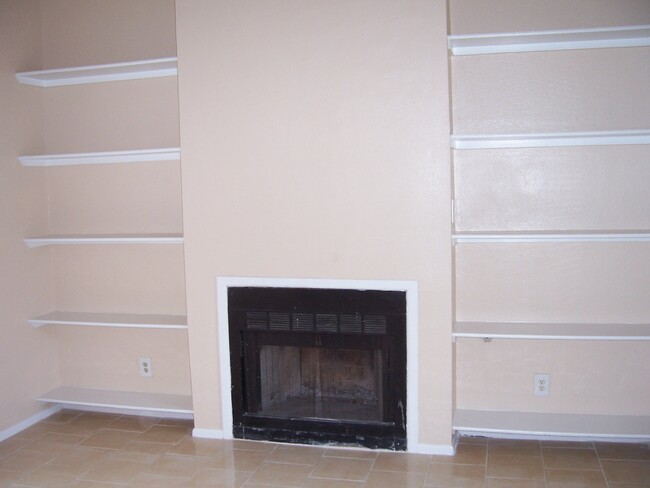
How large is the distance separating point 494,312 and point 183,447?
1905mm

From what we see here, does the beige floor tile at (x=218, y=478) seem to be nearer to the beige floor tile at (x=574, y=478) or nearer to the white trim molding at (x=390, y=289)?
the white trim molding at (x=390, y=289)

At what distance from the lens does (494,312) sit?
358 cm

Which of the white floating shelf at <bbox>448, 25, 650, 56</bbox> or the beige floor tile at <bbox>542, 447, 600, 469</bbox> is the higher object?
the white floating shelf at <bbox>448, 25, 650, 56</bbox>

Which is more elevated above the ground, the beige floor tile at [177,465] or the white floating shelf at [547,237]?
the white floating shelf at [547,237]

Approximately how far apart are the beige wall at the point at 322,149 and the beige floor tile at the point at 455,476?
0.19 meters

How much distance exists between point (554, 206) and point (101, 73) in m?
2.79

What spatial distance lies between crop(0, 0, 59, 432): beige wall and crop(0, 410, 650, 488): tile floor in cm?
38

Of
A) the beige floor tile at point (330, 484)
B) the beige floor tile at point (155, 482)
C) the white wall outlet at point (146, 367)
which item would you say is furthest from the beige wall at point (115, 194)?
the beige floor tile at point (330, 484)

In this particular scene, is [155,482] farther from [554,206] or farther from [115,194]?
[554,206]

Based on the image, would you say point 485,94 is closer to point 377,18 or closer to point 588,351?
point 377,18

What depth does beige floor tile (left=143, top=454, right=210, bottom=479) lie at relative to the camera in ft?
10.9

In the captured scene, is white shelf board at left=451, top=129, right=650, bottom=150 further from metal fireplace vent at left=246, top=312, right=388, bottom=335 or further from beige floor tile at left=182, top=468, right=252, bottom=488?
beige floor tile at left=182, top=468, right=252, bottom=488

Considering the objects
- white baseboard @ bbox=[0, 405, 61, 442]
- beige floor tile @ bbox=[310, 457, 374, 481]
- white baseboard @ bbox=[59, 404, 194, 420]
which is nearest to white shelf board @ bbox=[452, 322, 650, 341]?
beige floor tile @ bbox=[310, 457, 374, 481]

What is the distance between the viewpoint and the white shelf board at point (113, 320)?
3796 millimetres
